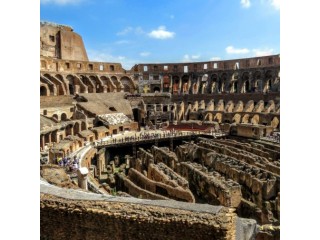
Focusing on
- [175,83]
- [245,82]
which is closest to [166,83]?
[175,83]

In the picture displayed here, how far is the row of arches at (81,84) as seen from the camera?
4253 cm

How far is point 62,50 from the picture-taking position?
172 feet

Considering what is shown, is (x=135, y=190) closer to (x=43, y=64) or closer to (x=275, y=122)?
(x=275, y=122)

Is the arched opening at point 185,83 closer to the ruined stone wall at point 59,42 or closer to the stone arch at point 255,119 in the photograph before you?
the stone arch at point 255,119

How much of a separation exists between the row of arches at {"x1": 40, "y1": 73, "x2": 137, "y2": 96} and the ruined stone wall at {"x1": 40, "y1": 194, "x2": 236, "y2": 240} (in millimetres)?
35509

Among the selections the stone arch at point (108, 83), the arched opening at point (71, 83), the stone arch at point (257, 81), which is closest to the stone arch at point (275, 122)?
the stone arch at point (257, 81)

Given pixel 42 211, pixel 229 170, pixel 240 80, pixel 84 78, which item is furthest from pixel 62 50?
pixel 42 211

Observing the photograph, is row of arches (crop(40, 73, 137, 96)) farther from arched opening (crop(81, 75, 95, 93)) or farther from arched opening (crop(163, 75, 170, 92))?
arched opening (crop(163, 75, 170, 92))

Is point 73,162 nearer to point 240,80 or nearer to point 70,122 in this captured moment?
point 70,122

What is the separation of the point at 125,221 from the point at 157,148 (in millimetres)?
20650

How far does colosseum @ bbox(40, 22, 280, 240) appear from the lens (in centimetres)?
779

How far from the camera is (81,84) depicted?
156 feet

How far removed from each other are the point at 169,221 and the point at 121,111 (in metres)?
36.6

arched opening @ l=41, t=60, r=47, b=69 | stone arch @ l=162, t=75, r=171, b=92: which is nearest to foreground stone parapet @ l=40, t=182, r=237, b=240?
arched opening @ l=41, t=60, r=47, b=69
